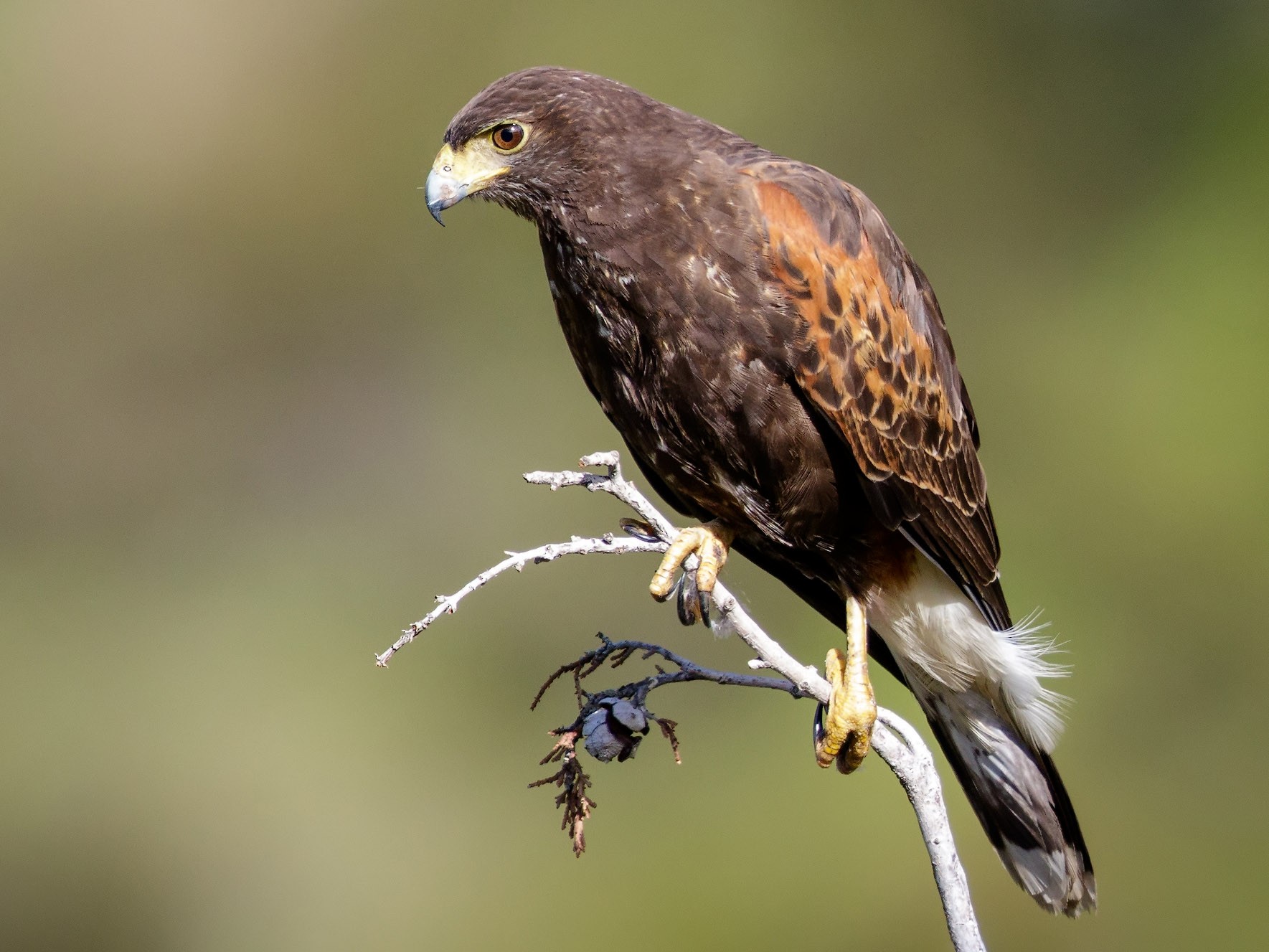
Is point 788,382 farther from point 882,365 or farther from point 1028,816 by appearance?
point 1028,816

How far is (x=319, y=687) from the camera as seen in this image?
8469mm

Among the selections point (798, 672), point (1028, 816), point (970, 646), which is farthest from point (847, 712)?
point (1028, 816)

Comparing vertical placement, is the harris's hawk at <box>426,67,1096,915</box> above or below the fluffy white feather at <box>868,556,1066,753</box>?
above

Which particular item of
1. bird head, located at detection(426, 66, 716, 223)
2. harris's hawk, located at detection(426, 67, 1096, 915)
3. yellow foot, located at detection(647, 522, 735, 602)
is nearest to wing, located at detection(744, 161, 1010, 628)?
harris's hawk, located at detection(426, 67, 1096, 915)

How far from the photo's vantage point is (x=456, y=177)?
11.6 feet

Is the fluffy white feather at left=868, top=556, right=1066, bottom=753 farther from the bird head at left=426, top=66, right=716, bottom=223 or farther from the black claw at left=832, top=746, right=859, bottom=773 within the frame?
the bird head at left=426, top=66, right=716, bottom=223

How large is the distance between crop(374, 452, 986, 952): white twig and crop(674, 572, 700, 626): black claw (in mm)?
144

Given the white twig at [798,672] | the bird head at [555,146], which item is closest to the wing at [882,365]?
the bird head at [555,146]

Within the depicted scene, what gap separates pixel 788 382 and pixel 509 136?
92 cm

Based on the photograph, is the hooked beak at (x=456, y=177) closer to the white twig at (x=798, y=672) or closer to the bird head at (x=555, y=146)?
the bird head at (x=555, y=146)

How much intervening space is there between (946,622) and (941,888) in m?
1.06

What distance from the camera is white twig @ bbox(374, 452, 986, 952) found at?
2.64 meters

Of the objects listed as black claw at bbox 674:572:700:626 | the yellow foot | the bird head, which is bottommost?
black claw at bbox 674:572:700:626

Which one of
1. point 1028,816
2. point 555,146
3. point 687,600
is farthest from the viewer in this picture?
point 1028,816
